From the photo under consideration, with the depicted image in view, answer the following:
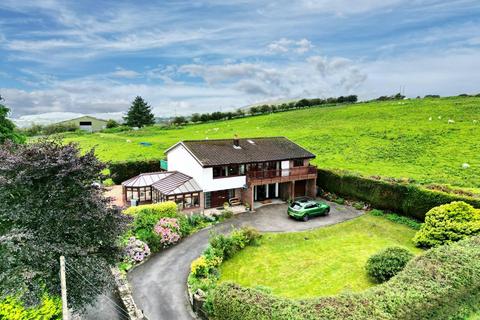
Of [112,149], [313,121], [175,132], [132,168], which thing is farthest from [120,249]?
[175,132]

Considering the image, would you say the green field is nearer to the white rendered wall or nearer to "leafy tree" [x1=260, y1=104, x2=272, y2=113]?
the white rendered wall

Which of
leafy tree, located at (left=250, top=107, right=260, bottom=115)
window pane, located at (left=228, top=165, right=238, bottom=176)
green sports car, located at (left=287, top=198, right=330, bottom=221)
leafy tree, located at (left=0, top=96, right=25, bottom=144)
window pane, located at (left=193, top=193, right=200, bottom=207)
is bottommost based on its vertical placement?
green sports car, located at (left=287, top=198, right=330, bottom=221)

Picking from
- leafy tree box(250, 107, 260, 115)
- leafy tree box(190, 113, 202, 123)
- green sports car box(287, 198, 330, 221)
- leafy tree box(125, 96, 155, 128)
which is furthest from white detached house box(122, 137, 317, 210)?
leafy tree box(125, 96, 155, 128)

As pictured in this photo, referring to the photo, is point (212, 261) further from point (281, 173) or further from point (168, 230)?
point (281, 173)

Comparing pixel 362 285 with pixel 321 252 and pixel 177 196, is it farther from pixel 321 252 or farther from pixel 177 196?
pixel 177 196

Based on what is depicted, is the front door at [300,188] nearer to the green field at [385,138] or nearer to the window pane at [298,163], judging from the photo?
the window pane at [298,163]

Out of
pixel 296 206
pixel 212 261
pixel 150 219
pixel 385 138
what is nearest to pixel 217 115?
pixel 385 138
